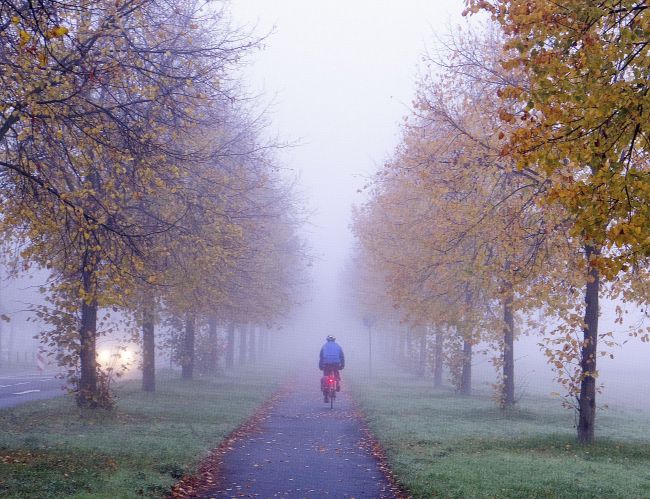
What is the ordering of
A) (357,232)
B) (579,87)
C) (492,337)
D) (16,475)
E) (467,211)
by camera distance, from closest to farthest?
1. (579,87)
2. (16,475)
3. (467,211)
4. (492,337)
5. (357,232)

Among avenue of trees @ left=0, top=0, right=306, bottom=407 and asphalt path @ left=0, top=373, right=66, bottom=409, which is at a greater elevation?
avenue of trees @ left=0, top=0, right=306, bottom=407

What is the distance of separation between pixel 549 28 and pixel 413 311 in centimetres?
1415

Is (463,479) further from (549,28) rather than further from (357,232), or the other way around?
(357,232)

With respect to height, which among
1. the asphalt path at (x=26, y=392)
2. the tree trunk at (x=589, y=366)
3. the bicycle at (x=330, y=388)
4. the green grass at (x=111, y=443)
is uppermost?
the tree trunk at (x=589, y=366)

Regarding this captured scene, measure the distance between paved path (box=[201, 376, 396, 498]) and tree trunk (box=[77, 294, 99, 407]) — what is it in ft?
12.6

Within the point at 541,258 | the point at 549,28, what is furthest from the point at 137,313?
the point at 549,28

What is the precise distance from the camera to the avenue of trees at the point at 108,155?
9.32 meters

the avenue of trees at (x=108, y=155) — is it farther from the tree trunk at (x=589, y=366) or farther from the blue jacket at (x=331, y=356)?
the tree trunk at (x=589, y=366)

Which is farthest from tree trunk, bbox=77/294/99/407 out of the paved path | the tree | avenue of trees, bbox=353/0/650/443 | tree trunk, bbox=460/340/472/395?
tree trunk, bbox=460/340/472/395

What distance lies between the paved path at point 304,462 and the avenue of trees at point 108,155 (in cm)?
339

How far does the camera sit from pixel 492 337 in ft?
66.3

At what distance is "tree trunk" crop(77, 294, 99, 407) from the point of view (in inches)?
609

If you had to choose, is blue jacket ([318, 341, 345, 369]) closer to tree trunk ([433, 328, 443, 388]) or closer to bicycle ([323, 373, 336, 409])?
bicycle ([323, 373, 336, 409])

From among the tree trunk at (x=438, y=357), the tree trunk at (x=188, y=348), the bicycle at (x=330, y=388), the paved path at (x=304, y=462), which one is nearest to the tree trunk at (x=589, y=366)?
the paved path at (x=304, y=462)
